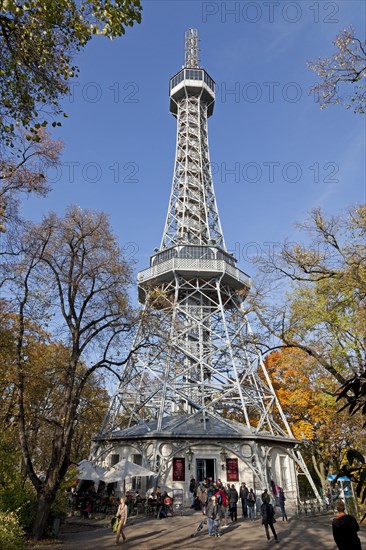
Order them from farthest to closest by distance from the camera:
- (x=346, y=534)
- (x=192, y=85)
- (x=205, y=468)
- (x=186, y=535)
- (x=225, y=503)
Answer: (x=192, y=85) < (x=205, y=468) < (x=225, y=503) < (x=186, y=535) < (x=346, y=534)

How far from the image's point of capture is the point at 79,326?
49.6 ft

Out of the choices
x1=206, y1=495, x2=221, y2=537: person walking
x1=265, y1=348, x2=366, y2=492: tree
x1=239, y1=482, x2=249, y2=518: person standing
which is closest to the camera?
x1=206, y1=495, x2=221, y2=537: person walking

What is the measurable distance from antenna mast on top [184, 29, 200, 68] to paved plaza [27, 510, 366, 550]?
4707 centimetres

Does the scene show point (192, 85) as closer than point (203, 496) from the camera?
No

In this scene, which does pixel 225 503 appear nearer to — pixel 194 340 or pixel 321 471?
pixel 194 340

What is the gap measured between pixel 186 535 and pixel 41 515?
5.05 meters

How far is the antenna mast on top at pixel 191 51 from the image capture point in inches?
1919

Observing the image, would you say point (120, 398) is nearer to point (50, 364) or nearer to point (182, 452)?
point (182, 452)

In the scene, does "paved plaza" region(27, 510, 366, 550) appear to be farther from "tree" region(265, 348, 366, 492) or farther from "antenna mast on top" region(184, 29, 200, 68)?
"antenna mast on top" region(184, 29, 200, 68)

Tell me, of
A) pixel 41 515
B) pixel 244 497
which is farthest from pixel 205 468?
pixel 41 515

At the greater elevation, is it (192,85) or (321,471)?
(192,85)

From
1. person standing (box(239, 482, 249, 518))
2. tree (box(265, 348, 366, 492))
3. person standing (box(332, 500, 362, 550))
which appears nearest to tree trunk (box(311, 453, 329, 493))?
tree (box(265, 348, 366, 492))

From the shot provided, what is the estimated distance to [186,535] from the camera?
1414cm

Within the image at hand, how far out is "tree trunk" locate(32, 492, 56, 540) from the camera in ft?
41.1
